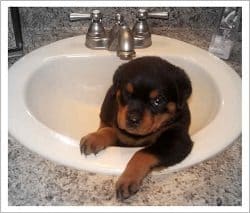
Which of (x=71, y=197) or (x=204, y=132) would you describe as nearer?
(x=71, y=197)

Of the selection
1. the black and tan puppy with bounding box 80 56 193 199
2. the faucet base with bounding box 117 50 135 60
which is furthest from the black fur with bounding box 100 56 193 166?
the faucet base with bounding box 117 50 135 60

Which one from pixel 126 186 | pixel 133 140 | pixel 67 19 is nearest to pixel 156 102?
pixel 133 140

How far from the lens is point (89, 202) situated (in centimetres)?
73

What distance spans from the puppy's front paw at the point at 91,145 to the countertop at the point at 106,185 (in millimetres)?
53

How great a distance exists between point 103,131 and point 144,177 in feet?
0.65

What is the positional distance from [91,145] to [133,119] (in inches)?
4.1

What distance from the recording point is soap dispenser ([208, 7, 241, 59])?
3.83 feet

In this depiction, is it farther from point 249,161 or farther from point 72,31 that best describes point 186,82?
point 72,31

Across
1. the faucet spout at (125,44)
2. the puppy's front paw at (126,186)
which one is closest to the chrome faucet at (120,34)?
the faucet spout at (125,44)

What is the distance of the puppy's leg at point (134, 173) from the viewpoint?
29.0 inches

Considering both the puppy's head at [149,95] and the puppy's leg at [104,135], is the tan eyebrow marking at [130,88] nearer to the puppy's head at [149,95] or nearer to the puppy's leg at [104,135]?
the puppy's head at [149,95]

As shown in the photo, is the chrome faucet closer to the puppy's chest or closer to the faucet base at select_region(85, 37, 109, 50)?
the faucet base at select_region(85, 37, 109, 50)

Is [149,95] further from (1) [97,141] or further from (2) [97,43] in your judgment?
(2) [97,43]

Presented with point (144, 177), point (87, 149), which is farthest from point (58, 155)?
point (144, 177)
